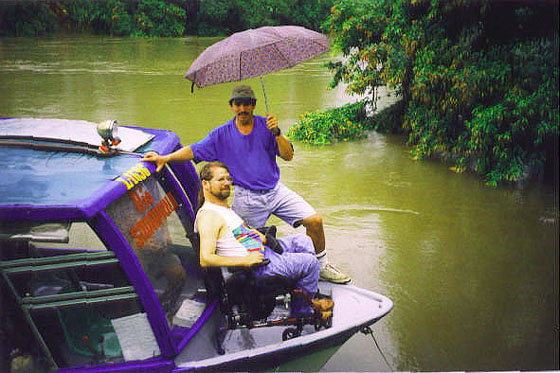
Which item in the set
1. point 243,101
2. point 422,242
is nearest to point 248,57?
point 243,101

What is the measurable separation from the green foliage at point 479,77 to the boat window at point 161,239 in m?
5.72

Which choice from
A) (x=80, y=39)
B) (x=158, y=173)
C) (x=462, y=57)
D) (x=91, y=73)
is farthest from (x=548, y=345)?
(x=80, y=39)

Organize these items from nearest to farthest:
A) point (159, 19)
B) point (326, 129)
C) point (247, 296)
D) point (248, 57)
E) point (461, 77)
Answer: point (247, 296)
point (248, 57)
point (461, 77)
point (326, 129)
point (159, 19)

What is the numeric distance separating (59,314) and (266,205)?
161 cm

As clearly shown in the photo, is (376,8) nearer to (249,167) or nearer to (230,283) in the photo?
(249,167)

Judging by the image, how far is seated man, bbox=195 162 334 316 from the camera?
300cm

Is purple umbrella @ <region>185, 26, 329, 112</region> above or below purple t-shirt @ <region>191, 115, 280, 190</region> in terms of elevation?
above

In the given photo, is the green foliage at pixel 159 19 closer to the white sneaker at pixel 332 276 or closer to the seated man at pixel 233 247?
the white sneaker at pixel 332 276

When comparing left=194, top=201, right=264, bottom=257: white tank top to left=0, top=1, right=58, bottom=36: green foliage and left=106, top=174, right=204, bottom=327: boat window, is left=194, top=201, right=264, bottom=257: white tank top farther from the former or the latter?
left=0, top=1, right=58, bottom=36: green foliage

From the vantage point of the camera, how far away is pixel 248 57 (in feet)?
12.0

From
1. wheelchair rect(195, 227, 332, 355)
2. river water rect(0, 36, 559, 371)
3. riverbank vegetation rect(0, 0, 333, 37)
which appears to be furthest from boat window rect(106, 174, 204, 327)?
riverbank vegetation rect(0, 0, 333, 37)

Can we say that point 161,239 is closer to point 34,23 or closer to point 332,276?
point 332,276

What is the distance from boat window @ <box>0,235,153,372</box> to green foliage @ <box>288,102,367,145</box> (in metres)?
7.91

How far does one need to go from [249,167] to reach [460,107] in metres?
5.57
